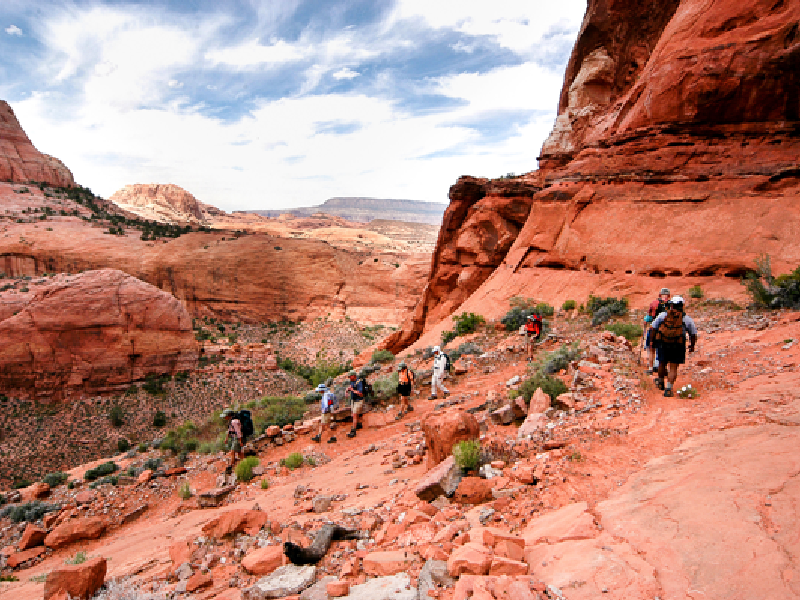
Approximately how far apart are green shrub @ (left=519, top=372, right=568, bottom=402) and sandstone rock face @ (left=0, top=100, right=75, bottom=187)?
59658mm

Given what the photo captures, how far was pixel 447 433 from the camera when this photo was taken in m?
5.18

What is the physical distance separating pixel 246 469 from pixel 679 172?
46.8ft

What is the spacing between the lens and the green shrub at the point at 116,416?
819 inches

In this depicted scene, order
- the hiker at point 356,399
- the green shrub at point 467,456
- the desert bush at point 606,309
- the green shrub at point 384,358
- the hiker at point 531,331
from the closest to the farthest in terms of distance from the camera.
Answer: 1. the green shrub at point 467,456
2. the hiker at point 356,399
3. the hiker at point 531,331
4. the desert bush at point 606,309
5. the green shrub at point 384,358

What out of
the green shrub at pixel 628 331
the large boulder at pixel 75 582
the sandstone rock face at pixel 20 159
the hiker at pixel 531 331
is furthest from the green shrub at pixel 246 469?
the sandstone rock face at pixel 20 159

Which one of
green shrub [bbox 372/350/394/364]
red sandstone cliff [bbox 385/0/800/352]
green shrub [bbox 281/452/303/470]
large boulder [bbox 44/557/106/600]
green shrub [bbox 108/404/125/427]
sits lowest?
green shrub [bbox 108/404/125/427]

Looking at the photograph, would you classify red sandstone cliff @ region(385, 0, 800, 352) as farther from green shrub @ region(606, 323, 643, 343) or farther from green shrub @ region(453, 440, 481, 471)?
green shrub @ region(453, 440, 481, 471)

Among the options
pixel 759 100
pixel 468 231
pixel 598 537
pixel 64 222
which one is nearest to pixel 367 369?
pixel 468 231

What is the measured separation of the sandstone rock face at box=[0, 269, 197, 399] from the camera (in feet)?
70.2

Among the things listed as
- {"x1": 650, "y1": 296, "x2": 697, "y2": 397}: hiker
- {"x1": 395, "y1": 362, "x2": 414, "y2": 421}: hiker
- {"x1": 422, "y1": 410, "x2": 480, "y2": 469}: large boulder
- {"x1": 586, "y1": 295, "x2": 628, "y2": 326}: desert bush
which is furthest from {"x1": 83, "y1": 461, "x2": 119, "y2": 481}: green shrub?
{"x1": 586, "y1": 295, "x2": 628, "y2": 326}: desert bush

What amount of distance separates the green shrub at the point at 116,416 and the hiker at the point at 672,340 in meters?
23.5

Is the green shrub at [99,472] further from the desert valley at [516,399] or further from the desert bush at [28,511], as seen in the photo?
the desert bush at [28,511]

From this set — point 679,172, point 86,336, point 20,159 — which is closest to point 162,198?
point 20,159

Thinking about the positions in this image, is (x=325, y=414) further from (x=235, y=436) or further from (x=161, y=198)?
(x=161, y=198)
